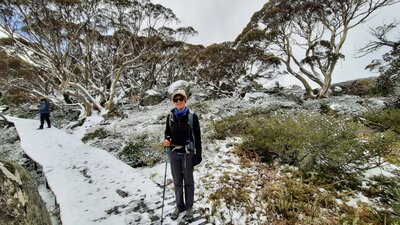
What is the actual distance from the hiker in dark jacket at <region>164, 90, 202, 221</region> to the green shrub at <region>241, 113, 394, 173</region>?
243 centimetres

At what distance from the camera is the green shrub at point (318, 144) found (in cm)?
455

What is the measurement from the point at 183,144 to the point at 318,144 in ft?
10.3

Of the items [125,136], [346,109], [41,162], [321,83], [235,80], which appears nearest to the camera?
[41,162]

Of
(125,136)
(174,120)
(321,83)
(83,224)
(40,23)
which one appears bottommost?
(83,224)

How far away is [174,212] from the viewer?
3676 millimetres

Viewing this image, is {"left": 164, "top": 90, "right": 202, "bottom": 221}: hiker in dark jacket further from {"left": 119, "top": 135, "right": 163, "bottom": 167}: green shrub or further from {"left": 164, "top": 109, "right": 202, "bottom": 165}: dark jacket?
{"left": 119, "top": 135, "right": 163, "bottom": 167}: green shrub

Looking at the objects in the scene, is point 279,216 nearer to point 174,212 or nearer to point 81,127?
point 174,212

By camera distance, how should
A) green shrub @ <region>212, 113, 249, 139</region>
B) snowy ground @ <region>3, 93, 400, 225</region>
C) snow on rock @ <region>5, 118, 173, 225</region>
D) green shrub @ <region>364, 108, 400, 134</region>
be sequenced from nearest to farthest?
snowy ground @ <region>3, 93, 400, 225</region> → snow on rock @ <region>5, 118, 173, 225</region> → green shrub @ <region>364, 108, 400, 134</region> → green shrub @ <region>212, 113, 249, 139</region>

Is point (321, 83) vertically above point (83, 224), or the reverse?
point (321, 83)

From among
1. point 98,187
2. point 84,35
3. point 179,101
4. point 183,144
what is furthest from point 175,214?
point 84,35

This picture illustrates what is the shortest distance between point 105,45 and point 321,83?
60.7 feet

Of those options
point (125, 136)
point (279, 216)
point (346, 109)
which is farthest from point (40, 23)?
point (346, 109)

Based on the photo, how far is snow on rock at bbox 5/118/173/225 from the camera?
3.90m

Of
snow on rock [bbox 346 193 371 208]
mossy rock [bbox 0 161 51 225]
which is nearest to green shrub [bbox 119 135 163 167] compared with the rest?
mossy rock [bbox 0 161 51 225]
